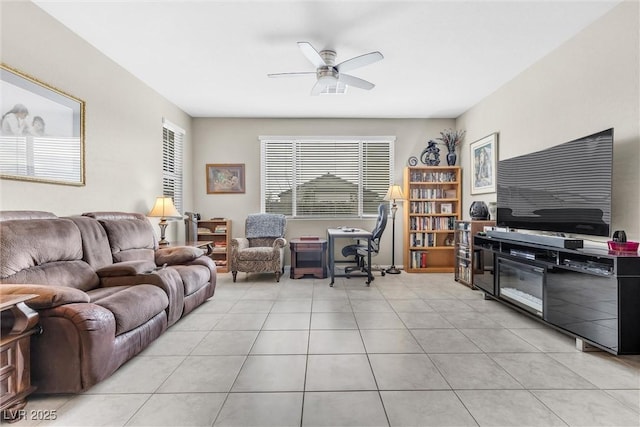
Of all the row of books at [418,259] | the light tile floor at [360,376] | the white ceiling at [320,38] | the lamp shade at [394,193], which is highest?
the white ceiling at [320,38]

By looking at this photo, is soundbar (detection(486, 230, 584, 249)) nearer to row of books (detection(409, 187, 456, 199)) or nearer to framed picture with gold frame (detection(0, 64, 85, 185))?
row of books (detection(409, 187, 456, 199))

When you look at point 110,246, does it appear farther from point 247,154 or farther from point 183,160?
point 247,154

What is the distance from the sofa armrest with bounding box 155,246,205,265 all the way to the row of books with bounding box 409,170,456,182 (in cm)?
380

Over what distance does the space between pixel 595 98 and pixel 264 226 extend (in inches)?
172

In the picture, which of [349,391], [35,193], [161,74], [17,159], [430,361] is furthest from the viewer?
[161,74]

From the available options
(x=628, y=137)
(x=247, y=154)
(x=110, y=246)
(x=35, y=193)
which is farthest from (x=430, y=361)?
(x=247, y=154)

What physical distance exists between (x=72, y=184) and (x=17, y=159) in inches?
21.1

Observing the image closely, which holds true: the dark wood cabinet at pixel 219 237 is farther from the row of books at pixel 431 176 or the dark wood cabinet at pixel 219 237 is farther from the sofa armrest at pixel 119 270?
the row of books at pixel 431 176

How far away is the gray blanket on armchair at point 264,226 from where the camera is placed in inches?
203

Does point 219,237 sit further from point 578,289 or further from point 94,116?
point 578,289

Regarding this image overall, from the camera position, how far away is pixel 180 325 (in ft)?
9.42

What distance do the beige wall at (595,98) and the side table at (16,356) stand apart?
13.3 feet

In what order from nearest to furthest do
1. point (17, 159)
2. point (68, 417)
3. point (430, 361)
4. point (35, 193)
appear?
point (68, 417) < point (430, 361) < point (17, 159) < point (35, 193)

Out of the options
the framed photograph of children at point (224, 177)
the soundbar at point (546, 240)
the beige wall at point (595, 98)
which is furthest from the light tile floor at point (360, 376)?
the framed photograph of children at point (224, 177)
